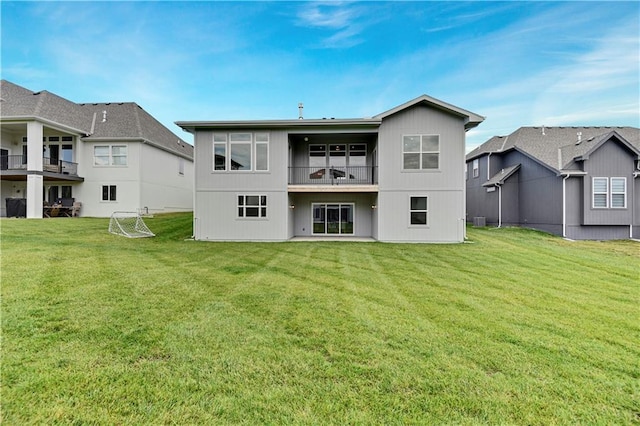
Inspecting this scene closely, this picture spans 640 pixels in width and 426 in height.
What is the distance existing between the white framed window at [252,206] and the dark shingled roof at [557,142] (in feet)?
51.1

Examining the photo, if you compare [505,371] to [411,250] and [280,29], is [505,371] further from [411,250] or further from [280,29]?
[280,29]

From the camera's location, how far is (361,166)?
49.6 ft

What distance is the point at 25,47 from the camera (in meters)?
18.9

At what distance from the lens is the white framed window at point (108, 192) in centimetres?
2020

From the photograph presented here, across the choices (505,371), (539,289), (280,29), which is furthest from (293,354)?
(280,29)

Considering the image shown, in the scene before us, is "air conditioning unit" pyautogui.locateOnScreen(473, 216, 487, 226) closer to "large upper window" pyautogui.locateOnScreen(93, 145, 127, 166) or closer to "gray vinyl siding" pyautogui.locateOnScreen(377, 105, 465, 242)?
"gray vinyl siding" pyautogui.locateOnScreen(377, 105, 465, 242)

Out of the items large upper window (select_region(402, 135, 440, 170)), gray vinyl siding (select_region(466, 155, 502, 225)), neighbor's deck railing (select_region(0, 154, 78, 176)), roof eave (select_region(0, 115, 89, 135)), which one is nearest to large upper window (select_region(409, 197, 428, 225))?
large upper window (select_region(402, 135, 440, 170))

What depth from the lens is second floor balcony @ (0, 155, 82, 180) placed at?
18.4 meters

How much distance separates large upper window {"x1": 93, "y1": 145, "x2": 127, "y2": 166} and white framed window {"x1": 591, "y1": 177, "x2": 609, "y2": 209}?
2807 cm

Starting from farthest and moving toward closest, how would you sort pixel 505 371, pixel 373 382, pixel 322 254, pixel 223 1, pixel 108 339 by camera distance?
pixel 223 1, pixel 322 254, pixel 108 339, pixel 505 371, pixel 373 382

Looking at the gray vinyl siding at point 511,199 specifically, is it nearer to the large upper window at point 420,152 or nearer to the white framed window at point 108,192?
the large upper window at point 420,152

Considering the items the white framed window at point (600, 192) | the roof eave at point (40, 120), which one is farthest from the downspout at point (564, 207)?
the roof eave at point (40, 120)

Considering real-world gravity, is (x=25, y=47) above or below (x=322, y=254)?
above

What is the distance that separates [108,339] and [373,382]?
317 centimetres
